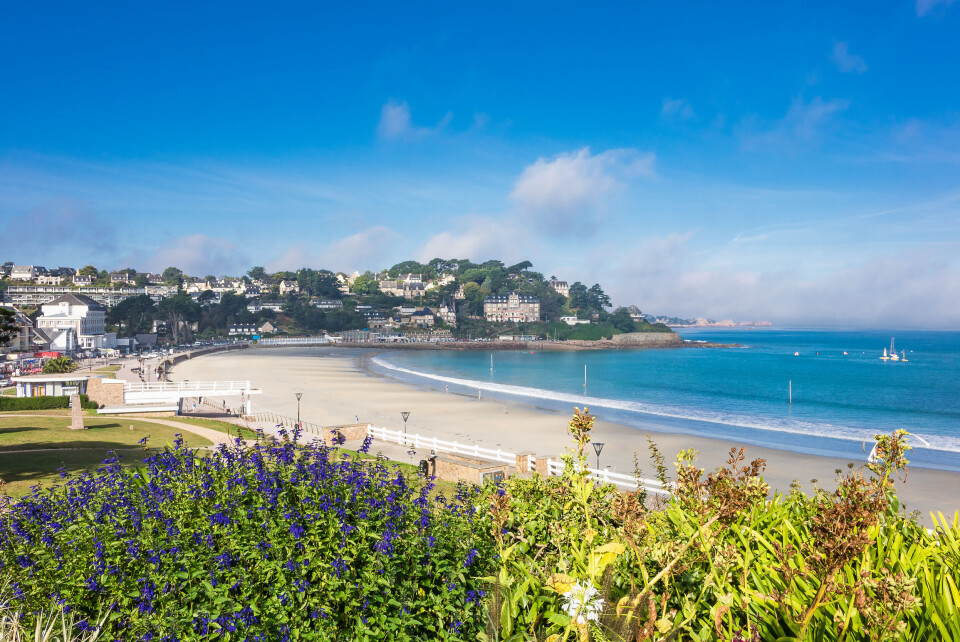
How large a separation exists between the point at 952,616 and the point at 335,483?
377 centimetres

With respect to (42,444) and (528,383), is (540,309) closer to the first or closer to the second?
(528,383)

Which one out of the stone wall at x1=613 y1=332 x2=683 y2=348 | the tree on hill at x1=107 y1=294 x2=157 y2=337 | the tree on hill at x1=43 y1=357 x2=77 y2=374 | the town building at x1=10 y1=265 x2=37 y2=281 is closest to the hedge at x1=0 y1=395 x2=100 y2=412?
the tree on hill at x1=43 y1=357 x2=77 y2=374

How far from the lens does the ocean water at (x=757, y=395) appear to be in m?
33.6

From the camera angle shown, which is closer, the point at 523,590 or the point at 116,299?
the point at 523,590

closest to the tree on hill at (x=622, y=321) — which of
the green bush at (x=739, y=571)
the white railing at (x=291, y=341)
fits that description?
the white railing at (x=291, y=341)

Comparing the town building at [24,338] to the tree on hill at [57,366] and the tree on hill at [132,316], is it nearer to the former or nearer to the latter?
the tree on hill at [132,316]

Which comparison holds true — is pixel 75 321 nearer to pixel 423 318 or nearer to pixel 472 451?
pixel 423 318

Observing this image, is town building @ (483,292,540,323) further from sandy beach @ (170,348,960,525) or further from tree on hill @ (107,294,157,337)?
sandy beach @ (170,348,960,525)

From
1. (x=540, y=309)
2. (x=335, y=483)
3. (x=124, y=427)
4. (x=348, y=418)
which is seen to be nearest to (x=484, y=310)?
(x=540, y=309)

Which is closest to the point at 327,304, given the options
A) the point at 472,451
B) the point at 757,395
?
the point at 757,395

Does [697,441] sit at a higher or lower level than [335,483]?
lower

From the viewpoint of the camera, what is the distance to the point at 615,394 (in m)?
53.6

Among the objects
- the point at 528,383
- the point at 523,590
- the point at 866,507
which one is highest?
the point at 866,507

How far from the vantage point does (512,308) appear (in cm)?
18038
